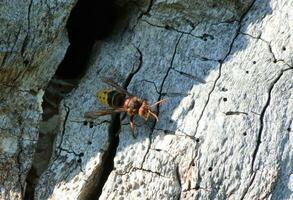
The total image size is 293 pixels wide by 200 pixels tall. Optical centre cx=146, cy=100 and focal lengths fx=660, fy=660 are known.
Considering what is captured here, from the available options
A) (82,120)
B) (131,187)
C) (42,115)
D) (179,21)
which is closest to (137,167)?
(131,187)

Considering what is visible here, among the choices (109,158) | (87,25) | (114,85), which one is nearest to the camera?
(109,158)

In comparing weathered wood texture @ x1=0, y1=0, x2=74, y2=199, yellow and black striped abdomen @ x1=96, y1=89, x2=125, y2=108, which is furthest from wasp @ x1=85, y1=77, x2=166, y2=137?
weathered wood texture @ x1=0, y1=0, x2=74, y2=199

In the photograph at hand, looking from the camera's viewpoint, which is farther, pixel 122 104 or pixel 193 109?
pixel 122 104

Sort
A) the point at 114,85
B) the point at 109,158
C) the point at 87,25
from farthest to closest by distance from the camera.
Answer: the point at 87,25, the point at 114,85, the point at 109,158

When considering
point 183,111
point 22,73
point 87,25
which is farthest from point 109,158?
point 87,25

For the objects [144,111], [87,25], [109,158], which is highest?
[87,25]

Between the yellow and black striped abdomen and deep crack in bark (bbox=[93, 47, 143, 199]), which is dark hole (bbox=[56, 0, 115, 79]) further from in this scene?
deep crack in bark (bbox=[93, 47, 143, 199])

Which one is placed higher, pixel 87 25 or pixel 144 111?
pixel 87 25

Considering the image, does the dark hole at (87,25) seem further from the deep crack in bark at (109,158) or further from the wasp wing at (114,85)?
the deep crack in bark at (109,158)

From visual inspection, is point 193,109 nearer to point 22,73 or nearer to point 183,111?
point 183,111
